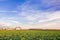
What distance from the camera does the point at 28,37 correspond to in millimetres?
5188

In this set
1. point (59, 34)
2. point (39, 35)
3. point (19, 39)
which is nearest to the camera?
point (19, 39)

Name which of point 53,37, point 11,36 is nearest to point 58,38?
point 53,37

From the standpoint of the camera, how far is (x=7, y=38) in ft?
16.9

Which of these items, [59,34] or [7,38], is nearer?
[7,38]

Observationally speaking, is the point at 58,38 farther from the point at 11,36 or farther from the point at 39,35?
the point at 11,36

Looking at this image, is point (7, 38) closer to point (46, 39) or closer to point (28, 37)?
point (28, 37)

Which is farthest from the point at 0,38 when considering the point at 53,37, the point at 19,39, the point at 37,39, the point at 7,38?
the point at 53,37

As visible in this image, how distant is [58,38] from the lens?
18.4ft

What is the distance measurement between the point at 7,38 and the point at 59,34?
1644mm

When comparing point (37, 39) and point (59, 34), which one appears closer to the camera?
point (37, 39)

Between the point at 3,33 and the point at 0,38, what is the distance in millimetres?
327

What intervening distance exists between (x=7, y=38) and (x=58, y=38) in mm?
1491

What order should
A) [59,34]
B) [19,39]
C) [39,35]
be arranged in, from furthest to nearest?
[59,34] < [39,35] < [19,39]

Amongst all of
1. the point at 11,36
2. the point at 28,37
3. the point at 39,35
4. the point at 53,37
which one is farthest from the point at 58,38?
the point at 11,36
